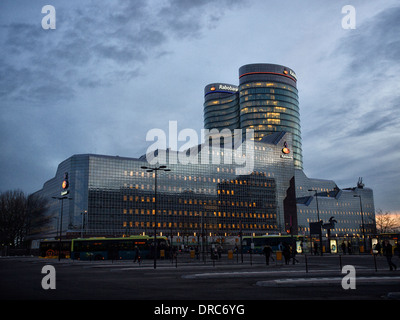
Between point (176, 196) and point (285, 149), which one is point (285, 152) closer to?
point (285, 149)

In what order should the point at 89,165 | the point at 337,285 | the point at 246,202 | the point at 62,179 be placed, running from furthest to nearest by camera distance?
1. the point at 246,202
2. the point at 62,179
3. the point at 89,165
4. the point at 337,285

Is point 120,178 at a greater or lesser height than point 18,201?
greater

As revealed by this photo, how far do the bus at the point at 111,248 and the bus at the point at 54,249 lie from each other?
7.57 m

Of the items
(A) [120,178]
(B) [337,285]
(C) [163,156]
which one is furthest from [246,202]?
(B) [337,285]

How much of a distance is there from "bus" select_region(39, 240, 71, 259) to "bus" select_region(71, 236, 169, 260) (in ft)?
24.9

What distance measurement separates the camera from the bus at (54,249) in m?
67.9

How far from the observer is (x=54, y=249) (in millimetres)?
69750

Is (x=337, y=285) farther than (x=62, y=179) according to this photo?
No

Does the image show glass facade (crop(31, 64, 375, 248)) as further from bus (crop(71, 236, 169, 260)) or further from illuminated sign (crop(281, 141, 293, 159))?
bus (crop(71, 236, 169, 260))

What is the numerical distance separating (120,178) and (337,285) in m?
135

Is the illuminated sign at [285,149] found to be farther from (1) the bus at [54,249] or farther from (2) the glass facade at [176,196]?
(1) the bus at [54,249]

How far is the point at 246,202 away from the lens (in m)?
179
